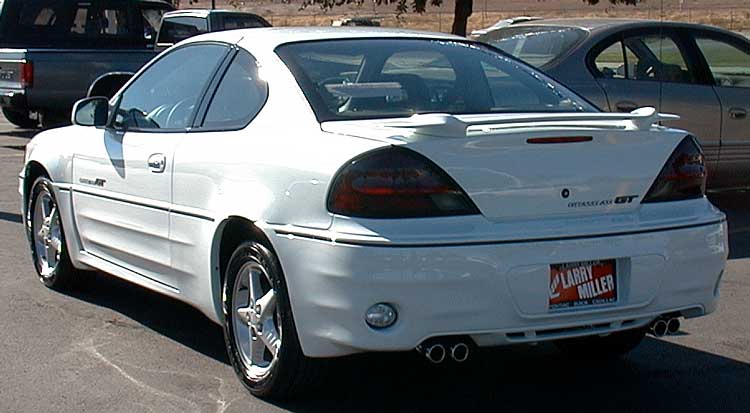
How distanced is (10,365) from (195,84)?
1596mm

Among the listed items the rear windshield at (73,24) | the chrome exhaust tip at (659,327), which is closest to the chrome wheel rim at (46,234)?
the chrome exhaust tip at (659,327)

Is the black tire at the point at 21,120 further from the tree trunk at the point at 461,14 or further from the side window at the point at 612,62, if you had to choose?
the side window at the point at 612,62

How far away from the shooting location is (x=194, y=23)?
21.2 m

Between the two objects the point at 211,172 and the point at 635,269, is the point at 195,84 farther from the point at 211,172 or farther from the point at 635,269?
the point at 635,269

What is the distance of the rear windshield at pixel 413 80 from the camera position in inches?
214

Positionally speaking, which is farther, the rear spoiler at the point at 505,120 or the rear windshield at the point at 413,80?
the rear windshield at the point at 413,80

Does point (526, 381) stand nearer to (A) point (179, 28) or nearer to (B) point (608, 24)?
(B) point (608, 24)

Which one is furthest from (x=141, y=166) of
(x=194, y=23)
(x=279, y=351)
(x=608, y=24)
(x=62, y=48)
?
(x=194, y=23)

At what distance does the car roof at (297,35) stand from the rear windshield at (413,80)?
0.22ft

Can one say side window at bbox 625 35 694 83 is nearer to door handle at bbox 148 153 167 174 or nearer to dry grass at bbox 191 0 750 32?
door handle at bbox 148 153 167 174

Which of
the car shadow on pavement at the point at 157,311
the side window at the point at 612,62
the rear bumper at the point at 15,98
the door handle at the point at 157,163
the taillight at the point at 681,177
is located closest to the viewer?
the taillight at the point at 681,177

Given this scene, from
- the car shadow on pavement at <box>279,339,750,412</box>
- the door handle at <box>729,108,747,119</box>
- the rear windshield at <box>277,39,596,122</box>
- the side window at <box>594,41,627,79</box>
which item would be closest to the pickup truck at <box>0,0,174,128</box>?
the side window at <box>594,41,627,79</box>

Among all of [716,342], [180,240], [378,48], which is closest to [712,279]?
[716,342]

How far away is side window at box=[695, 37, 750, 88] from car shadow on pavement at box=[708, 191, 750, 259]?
1070mm
